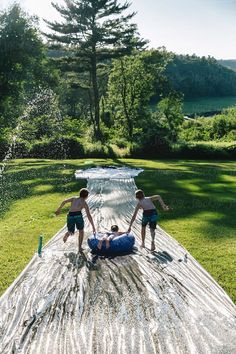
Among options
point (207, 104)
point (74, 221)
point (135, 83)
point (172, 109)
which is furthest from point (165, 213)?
point (207, 104)

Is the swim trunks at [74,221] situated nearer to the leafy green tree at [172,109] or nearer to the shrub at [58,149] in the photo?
the shrub at [58,149]

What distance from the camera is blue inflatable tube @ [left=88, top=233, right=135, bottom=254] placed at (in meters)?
12.4

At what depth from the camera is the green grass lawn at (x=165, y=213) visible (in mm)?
13000

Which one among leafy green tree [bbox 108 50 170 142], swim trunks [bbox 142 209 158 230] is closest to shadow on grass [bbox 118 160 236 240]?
swim trunks [bbox 142 209 158 230]

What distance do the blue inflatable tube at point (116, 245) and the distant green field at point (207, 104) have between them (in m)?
120

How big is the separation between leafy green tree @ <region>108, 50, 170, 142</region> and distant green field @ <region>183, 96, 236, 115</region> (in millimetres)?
69938

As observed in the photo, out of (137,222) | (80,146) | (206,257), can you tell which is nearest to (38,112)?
(80,146)

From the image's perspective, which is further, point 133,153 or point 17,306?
point 133,153

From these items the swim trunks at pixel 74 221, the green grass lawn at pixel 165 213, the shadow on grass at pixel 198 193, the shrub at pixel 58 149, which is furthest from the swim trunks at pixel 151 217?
the shrub at pixel 58 149

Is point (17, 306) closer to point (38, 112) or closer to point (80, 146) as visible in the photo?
point (80, 146)

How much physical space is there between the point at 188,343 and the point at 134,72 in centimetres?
5364

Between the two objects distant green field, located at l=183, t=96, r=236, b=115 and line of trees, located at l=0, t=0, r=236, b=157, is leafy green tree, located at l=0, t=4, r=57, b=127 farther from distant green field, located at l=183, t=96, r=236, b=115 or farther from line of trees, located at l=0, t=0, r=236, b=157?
distant green field, located at l=183, t=96, r=236, b=115

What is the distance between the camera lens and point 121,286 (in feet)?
33.2

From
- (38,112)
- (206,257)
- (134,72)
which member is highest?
(134,72)
